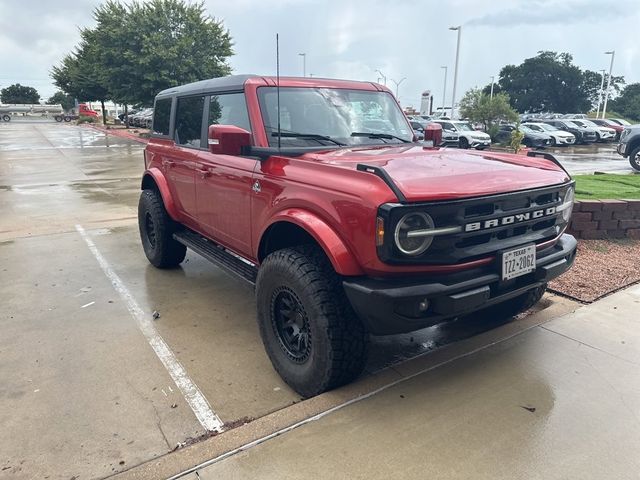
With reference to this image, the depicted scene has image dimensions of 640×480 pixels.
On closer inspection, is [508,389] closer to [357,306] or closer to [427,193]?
[357,306]

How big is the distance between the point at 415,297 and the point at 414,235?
12.0 inches

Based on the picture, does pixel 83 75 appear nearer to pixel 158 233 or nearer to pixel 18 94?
pixel 158 233

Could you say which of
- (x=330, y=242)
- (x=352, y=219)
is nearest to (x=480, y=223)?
(x=352, y=219)

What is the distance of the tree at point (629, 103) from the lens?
221 feet

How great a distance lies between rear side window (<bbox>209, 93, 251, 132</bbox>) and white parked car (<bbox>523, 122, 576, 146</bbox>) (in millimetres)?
27058

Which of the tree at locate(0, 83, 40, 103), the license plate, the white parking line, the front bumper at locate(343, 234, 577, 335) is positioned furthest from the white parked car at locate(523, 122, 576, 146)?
the tree at locate(0, 83, 40, 103)

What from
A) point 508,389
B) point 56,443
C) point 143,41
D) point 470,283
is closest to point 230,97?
point 470,283

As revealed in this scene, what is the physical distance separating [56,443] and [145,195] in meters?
3.33

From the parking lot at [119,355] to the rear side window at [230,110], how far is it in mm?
1621

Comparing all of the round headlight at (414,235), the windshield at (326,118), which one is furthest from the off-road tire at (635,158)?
the round headlight at (414,235)

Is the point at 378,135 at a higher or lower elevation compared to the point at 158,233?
higher

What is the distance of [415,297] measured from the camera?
2.41 m

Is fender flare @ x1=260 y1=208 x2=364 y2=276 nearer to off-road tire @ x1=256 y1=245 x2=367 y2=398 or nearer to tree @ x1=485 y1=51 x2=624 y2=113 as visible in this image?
off-road tire @ x1=256 y1=245 x2=367 y2=398

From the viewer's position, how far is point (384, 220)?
236 centimetres
